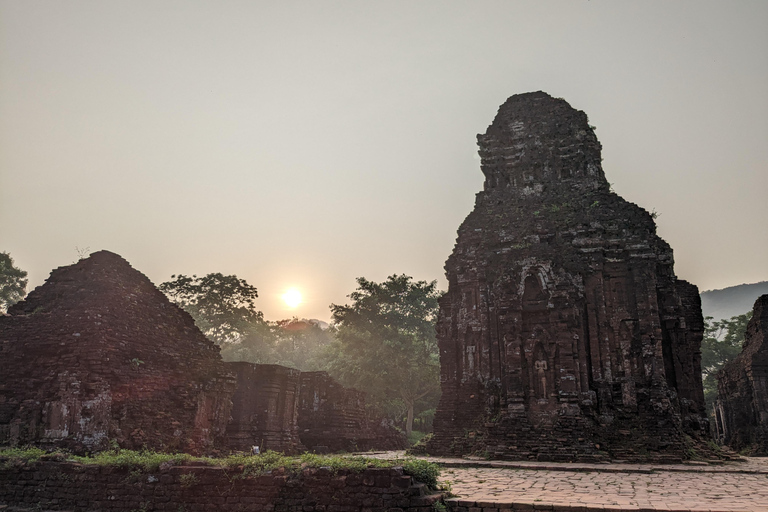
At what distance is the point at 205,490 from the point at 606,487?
6684 mm

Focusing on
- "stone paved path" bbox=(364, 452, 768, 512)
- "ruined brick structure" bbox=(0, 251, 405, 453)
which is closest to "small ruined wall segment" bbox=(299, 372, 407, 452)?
"ruined brick structure" bbox=(0, 251, 405, 453)

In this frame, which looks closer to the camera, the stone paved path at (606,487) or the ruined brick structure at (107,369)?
the stone paved path at (606,487)

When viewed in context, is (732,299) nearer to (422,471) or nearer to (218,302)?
(218,302)

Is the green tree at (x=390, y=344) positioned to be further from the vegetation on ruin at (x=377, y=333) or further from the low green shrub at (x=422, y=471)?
the low green shrub at (x=422, y=471)

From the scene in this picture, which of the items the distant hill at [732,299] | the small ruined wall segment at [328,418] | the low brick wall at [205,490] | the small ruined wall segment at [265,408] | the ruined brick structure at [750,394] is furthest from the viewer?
the distant hill at [732,299]

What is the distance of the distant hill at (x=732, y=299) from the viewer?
175750 mm

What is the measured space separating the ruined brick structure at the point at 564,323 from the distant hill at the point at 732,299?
593 feet

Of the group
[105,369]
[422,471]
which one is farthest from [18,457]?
[422,471]

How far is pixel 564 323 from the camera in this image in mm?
17438

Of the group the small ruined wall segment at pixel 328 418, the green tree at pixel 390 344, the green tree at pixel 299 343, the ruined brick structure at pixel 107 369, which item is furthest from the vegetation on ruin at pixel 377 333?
the ruined brick structure at pixel 107 369

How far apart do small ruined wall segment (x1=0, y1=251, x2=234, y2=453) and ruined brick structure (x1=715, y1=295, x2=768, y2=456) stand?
68.1ft

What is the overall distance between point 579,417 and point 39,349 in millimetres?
14598

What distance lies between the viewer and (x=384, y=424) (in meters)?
27.1

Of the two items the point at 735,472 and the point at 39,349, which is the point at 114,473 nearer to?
the point at 39,349
